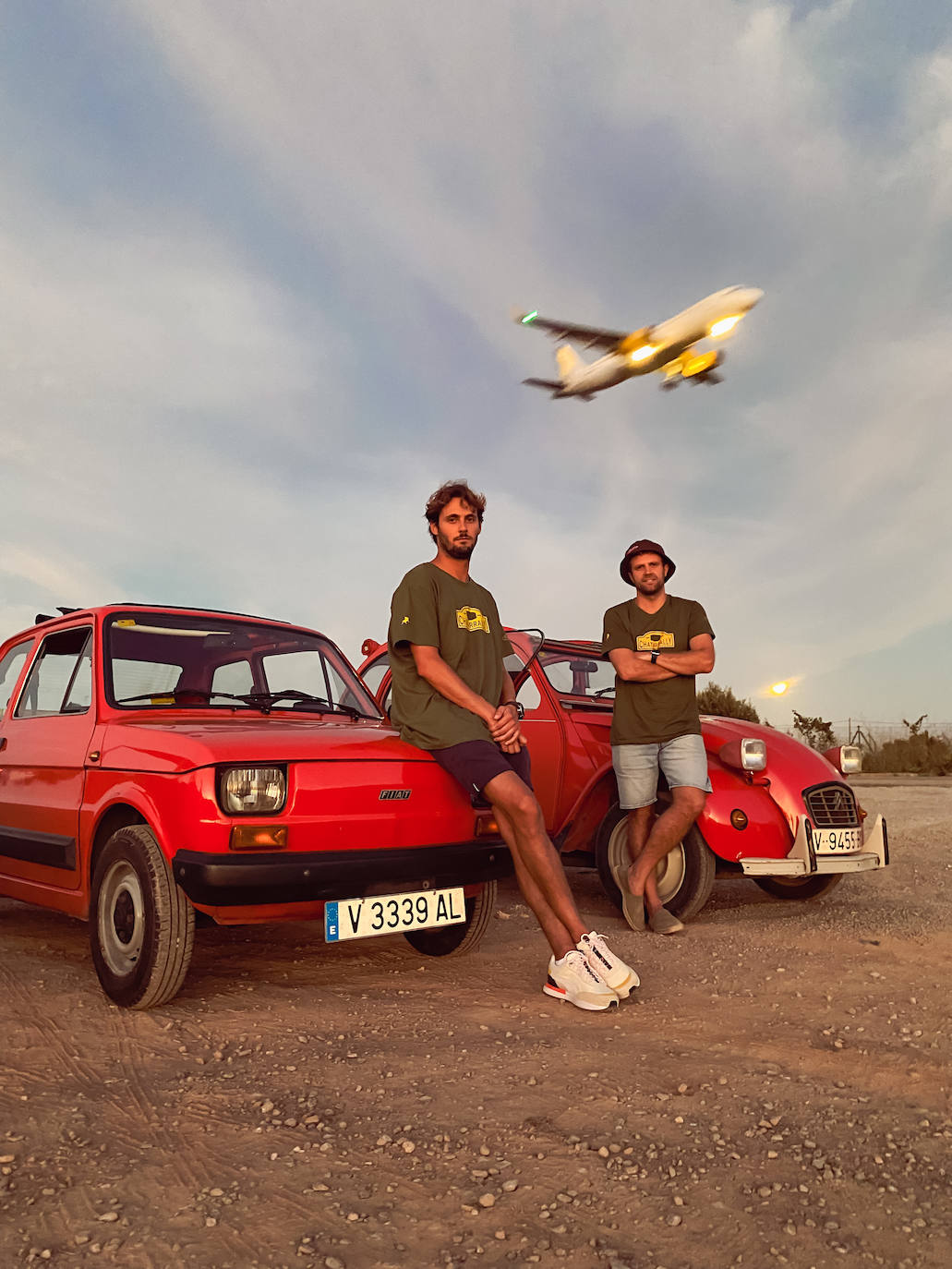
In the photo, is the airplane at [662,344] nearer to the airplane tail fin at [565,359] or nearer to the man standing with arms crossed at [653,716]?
the airplane tail fin at [565,359]

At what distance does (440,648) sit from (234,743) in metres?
0.99

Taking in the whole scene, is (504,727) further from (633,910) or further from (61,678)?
(61,678)

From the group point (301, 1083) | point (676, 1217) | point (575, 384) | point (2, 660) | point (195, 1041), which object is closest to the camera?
point (676, 1217)

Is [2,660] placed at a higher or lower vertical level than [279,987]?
higher

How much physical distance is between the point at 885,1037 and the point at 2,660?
512 centimetres

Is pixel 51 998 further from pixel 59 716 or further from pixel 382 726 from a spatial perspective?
pixel 382 726

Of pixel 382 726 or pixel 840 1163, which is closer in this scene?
pixel 840 1163

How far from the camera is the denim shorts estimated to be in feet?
16.3

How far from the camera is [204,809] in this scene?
330 cm

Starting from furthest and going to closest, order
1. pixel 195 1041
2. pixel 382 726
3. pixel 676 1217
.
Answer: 1. pixel 382 726
2. pixel 195 1041
3. pixel 676 1217

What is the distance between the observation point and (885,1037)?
3.26 metres

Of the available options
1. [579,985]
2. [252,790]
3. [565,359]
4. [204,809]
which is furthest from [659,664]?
[565,359]

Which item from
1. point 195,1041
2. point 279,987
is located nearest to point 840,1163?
point 195,1041

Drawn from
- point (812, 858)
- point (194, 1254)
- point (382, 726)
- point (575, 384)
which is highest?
point (575, 384)
